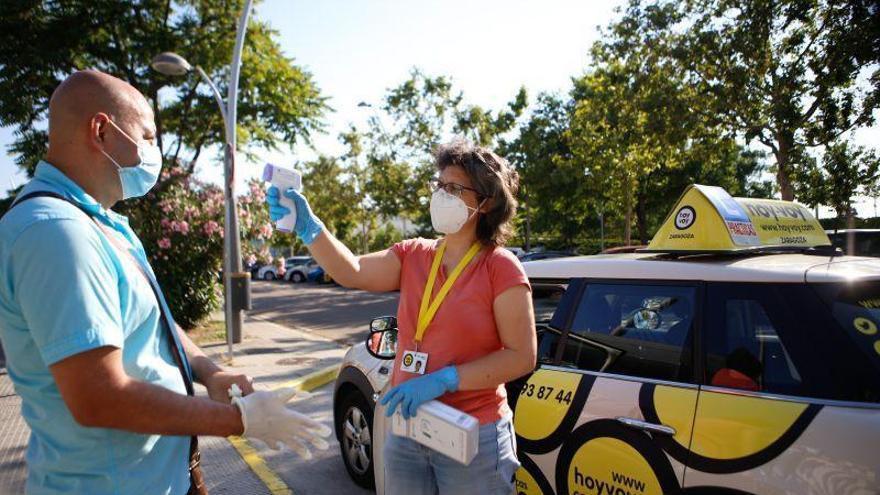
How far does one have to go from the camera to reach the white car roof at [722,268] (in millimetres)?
2197

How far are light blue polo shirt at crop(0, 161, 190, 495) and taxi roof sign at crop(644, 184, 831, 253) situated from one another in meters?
2.42

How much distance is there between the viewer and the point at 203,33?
11773mm

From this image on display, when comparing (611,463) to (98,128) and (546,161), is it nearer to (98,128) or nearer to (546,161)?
(98,128)

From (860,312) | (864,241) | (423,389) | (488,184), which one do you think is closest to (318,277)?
(864,241)

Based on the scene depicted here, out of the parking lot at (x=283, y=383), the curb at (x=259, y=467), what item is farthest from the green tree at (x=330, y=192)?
the curb at (x=259, y=467)

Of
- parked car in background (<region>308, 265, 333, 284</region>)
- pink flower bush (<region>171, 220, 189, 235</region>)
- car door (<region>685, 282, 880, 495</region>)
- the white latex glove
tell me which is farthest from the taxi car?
parked car in background (<region>308, 265, 333, 284</region>)

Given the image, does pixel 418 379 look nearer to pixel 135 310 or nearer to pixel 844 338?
pixel 135 310

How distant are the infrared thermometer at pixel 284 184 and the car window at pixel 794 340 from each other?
1.89 meters

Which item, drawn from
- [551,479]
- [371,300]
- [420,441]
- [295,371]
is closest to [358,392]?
[551,479]

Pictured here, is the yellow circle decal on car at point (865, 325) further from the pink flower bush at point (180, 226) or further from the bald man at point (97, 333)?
the pink flower bush at point (180, 226)

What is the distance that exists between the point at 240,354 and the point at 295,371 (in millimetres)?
1894

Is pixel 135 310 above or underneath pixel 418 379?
above

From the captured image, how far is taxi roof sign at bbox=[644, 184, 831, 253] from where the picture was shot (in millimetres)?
2641

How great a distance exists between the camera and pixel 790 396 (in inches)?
81.0
